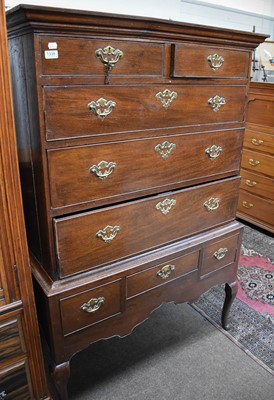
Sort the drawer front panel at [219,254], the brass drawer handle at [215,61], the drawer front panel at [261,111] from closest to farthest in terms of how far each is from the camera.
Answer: the brass drawer handle at [215,61]
the drawer front panel at [219,254]
the drawer front panel at [261,111]

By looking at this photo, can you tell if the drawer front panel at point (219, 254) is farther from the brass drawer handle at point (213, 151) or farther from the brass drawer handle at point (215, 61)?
the brass drawer handle at point (215, 61)

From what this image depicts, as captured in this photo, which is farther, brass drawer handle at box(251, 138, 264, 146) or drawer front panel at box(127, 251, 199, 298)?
brass drawer handle at box(251, 138, 264, 146)

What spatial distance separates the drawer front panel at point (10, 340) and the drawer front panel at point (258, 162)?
2.24m

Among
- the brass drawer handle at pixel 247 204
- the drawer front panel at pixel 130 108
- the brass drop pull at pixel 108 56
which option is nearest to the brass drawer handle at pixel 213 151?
the drawer front panel at pixel 130 108

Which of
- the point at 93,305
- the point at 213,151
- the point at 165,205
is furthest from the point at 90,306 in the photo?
the point at 213,151

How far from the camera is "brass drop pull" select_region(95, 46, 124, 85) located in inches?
39.9

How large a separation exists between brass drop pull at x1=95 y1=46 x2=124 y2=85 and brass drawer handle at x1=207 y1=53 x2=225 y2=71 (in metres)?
0.39

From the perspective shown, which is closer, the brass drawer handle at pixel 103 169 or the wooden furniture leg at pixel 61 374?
the brass drawer handle at pixel 103 169

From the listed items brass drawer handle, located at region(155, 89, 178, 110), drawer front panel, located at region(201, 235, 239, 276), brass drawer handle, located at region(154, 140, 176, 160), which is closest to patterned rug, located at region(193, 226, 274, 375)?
drawer front panel, located at region(201, 235, 239, 276)

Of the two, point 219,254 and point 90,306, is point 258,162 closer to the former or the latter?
point 219,254

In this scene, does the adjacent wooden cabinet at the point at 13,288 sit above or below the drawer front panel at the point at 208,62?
below

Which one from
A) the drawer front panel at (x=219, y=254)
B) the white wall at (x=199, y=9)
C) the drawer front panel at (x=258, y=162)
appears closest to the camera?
the drawer front panel at (x=219, y=254)

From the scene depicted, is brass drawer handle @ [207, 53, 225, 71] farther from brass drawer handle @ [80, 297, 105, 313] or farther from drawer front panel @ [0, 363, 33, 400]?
drawer front panel @ [0, 363, 33, 400]

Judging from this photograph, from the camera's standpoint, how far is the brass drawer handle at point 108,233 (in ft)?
3.93
